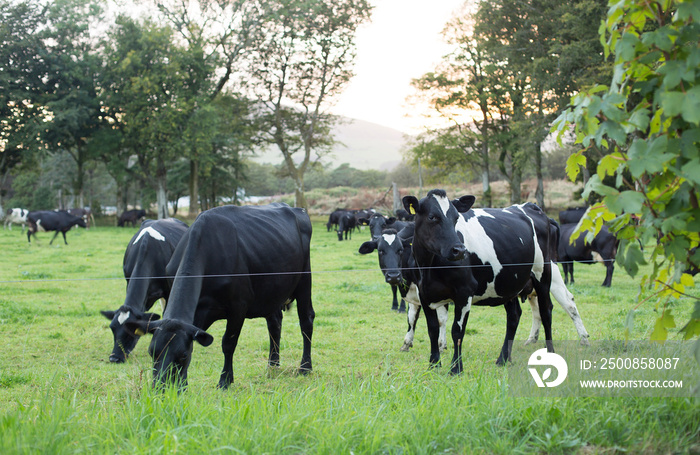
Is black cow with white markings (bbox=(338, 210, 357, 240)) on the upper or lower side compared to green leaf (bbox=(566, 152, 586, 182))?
lower

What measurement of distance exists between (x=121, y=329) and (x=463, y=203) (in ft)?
13.7

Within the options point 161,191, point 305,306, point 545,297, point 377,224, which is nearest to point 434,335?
point 305,306

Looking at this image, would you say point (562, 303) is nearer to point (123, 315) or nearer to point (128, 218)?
point (123, 315)

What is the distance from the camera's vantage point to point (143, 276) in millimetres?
7297

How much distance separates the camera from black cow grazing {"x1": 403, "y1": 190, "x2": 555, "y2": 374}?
235 inches

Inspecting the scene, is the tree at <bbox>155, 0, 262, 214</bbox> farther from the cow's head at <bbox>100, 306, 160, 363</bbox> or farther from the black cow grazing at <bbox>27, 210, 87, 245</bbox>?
the cow's head at <bbox>100, 306, 160, 363</bbox>

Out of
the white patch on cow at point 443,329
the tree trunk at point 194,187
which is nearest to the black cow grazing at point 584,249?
the white patch on cow at point 443,329

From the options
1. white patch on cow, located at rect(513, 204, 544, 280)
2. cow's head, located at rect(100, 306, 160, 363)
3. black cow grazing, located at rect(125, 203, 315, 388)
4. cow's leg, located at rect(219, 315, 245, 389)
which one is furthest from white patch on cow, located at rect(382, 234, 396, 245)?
cow's head, located at rect(100, 306, 160, 363)

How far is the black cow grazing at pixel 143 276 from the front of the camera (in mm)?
6668

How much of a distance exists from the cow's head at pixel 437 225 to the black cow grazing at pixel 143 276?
311 centimetres

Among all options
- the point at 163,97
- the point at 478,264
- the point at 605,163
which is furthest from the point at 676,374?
the point at 163,97

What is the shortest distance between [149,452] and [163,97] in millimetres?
36899

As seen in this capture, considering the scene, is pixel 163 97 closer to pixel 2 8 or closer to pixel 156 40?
pixel 156 40

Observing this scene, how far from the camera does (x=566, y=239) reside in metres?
14.7
